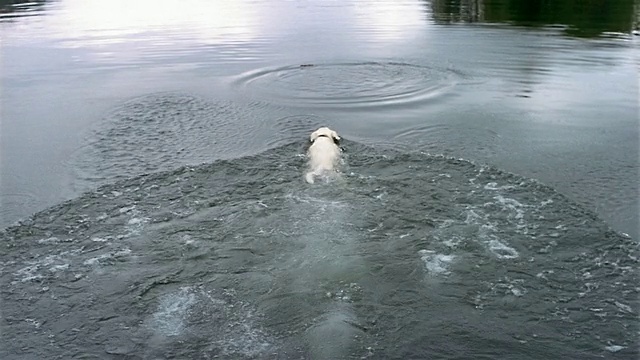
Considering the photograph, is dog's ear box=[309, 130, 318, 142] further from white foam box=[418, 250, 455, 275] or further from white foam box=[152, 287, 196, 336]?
white foam box=[152, 287, 196, 336]

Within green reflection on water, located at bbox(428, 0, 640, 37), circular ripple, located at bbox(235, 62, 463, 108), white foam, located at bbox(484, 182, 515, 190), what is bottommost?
white foam, located at bbox(484, 182, 515, 190)

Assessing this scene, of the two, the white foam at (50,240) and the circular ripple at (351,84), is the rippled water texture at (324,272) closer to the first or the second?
the white foam at (50,240)

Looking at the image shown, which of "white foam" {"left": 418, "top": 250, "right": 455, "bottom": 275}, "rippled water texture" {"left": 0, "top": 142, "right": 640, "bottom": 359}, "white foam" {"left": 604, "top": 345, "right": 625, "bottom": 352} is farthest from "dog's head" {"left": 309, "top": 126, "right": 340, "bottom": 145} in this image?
"white foam" {"left": 604, "top": 345, "right": 625, "bottom": 352}

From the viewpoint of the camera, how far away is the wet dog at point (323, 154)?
9.70 meters

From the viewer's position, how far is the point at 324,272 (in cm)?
686

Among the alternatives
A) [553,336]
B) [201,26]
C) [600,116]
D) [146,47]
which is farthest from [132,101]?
[201,26]

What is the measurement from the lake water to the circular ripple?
104 mm

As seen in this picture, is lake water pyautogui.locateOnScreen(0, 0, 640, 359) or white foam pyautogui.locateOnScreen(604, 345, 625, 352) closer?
white foam pyautogui.locateOnScreen(604, 345, 625, 352)

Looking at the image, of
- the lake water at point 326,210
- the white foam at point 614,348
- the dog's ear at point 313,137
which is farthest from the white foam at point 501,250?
the dog's ear at point 313,137

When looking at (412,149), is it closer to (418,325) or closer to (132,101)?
(418,325)

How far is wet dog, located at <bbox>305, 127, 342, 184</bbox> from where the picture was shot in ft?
31.8

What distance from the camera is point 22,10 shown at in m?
35.6

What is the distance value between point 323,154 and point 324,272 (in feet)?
12.1

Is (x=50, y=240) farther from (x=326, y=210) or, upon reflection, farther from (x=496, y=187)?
(x=496, y=187)
